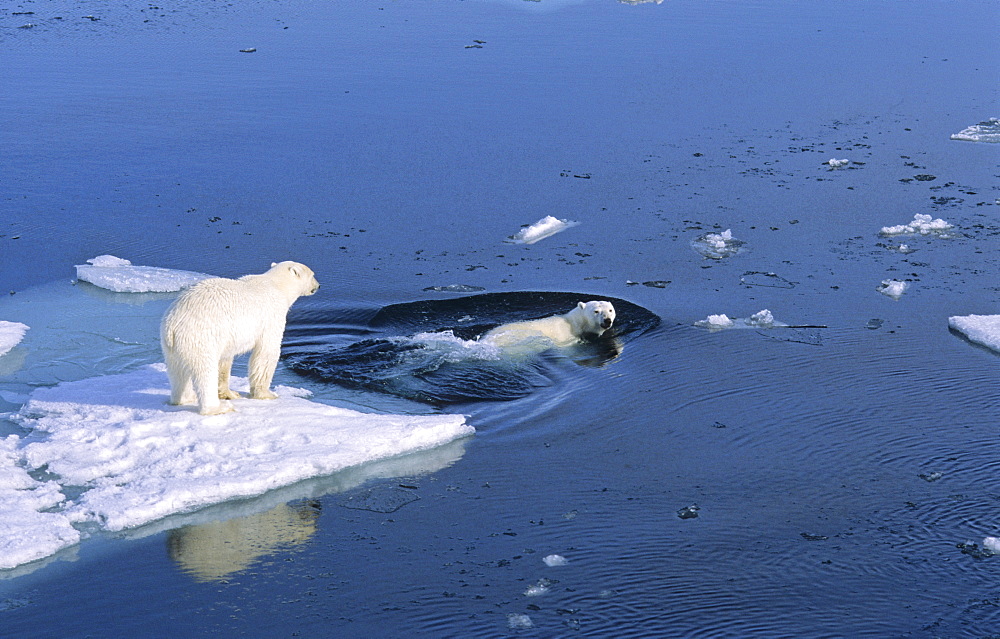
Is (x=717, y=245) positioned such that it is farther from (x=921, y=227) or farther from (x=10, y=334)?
(x=10, y=334)

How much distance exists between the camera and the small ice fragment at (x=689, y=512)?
18.2 feet

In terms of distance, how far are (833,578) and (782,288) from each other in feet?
13.1

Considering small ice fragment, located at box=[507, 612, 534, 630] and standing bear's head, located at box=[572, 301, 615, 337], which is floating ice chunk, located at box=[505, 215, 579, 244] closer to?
standing bear's head, located at box=[572, 301, 615, 337]

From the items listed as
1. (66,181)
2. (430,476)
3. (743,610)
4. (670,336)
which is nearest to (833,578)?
(743,610)

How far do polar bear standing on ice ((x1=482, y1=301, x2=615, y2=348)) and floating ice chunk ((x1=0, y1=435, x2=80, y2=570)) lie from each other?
3.32 meters

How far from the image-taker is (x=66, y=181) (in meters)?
11.2

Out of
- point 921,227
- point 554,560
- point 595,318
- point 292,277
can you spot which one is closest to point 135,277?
point 292,277

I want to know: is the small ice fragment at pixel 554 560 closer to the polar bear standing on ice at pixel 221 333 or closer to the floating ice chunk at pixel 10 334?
the polar bear standing on ice at pixel 221 333

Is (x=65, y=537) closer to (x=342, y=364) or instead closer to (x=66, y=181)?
(x=342, y=364)

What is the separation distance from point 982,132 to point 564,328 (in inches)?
265

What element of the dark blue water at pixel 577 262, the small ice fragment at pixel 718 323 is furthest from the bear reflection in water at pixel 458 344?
the small ice fragment at pixel 718 323

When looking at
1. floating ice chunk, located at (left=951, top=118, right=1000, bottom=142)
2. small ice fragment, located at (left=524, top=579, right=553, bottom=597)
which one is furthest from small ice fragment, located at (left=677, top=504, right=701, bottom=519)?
floating ice chunk, located at (left=951, top=118, right=1000, bottom=142)

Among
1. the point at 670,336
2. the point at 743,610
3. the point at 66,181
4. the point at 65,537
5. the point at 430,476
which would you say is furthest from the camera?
the point at 66,181

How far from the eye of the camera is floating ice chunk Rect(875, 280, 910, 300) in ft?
28.0
